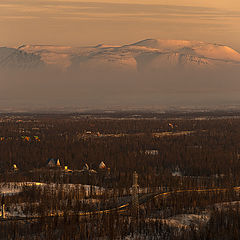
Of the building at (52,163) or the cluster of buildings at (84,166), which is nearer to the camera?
the cluster of buildings at (84,166)

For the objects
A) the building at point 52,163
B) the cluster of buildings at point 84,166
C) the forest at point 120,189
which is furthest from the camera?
the building at point 52,163

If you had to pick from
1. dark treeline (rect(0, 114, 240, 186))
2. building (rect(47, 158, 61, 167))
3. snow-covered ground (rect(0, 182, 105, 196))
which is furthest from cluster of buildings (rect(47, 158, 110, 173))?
snow-covered ground (rect(0, 182, 105, 196))

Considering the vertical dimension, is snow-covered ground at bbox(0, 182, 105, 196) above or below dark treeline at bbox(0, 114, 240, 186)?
above

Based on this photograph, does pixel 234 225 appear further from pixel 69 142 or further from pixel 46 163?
pixel 69 142

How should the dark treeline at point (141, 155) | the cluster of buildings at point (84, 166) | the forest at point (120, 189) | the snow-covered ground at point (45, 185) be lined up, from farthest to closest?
the cluster of buildings at point (84, 166), the dark treeline at point (141, 155), the snow-covered ground at point (45, 185), the forest at point (120, 189)

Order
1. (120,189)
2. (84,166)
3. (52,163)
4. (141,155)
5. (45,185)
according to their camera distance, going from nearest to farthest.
→ (120,189) → (45,185) → (84,166) → (52,163) → (141,155)

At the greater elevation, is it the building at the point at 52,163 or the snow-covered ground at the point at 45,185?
the snow-covered ground at the point at 45,185

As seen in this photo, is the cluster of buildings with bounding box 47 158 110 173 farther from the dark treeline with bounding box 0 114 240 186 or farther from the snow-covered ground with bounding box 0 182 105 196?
the snow-covered ground with bounding box 0 182 105 196

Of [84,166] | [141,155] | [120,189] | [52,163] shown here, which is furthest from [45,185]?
[141,155]

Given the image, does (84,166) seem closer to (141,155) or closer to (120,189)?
(141,155)

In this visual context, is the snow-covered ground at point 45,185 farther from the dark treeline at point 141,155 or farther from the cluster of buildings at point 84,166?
the cluster of buildings at point 84,166

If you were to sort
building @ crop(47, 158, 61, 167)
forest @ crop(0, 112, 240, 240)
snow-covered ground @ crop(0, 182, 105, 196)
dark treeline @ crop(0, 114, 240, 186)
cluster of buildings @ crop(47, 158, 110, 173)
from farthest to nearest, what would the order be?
building @ crop(47, 158, 61, 167)
cluster of buildings @ crop(47, 158, 110, 173)
dark treeline @ crop(0, 114, 240, 186)
snow-covered ground @ crop(0, 182, 105, 196)
forest @ crop(0, 112, 240, 240)

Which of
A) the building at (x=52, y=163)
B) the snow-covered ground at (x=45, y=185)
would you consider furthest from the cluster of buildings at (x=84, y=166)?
the snow-covered ground at (x=45, y=185)
